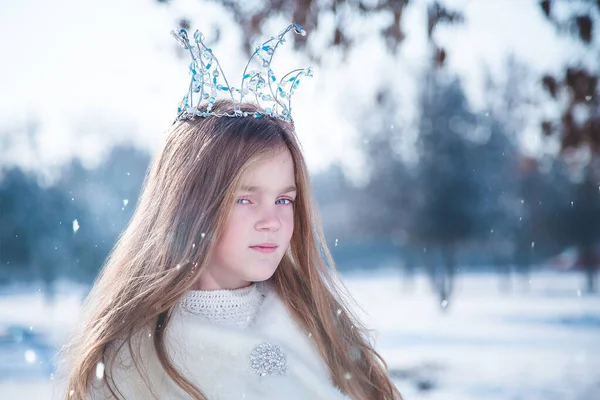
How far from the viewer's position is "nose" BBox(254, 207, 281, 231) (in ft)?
5.45

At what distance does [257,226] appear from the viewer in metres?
1.67

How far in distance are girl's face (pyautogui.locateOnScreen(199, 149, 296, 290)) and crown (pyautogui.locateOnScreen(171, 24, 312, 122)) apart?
0.18 meters

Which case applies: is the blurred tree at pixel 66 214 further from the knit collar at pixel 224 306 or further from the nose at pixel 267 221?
the nose at pixel 267 221

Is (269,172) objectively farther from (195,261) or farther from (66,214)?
(66,214)

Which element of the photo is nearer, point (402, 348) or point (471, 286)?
point (402, 348)

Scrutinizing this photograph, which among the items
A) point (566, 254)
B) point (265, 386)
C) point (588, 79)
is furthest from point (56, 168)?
point (566, 254)

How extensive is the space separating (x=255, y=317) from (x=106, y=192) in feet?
17.4

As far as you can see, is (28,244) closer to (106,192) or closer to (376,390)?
(106,192)

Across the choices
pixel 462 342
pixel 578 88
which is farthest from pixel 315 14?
pixel 462 342

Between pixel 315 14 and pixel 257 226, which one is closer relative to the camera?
pixel 257 226

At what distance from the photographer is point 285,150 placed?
5.75 feet

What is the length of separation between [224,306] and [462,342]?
17.3ft

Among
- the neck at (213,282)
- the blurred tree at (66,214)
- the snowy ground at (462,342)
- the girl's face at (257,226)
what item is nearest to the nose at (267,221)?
the girl's face at (257,226)

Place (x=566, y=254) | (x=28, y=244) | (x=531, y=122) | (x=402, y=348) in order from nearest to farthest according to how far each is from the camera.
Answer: (x=402, y=348) → (x=28, y=244) → (x=531, y=122) → (x=566, y=254)
